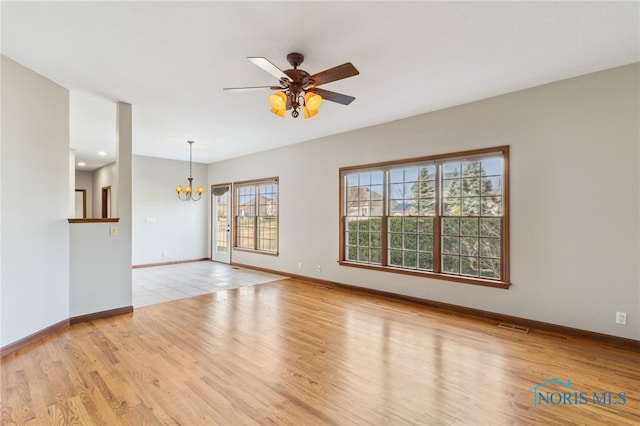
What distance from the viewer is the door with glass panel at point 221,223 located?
8211 mm

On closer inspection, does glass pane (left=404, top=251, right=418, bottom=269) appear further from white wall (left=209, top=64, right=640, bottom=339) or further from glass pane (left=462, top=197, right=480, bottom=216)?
glass pane (left=462, top=197, right=480, bottom=216)

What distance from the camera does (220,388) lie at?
A: 232cm

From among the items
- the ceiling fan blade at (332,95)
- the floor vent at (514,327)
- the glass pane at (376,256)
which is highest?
the ceiling fan blade at (332,95)

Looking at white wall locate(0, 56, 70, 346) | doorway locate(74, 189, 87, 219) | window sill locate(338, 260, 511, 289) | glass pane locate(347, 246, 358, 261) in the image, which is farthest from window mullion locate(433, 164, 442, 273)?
doorway locate(74, 189, 87, 219)

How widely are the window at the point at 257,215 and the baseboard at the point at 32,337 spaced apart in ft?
12.8

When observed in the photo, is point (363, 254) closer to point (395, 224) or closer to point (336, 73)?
point (395, 224)

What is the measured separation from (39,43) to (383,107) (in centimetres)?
366

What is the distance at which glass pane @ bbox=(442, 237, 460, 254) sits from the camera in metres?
4.26

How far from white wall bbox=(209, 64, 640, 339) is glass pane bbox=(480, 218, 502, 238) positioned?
186 mm

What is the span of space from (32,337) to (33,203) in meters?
1.38

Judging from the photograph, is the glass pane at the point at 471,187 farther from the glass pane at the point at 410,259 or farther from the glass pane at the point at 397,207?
the glass pane at the point at 410,259

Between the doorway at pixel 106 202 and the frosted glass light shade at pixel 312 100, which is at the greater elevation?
the frosted glass light shade at pixel 312 100

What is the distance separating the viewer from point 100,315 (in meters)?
3.89

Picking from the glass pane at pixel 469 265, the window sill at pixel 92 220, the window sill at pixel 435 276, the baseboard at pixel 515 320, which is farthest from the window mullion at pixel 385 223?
the window sill at pixel 92 220
